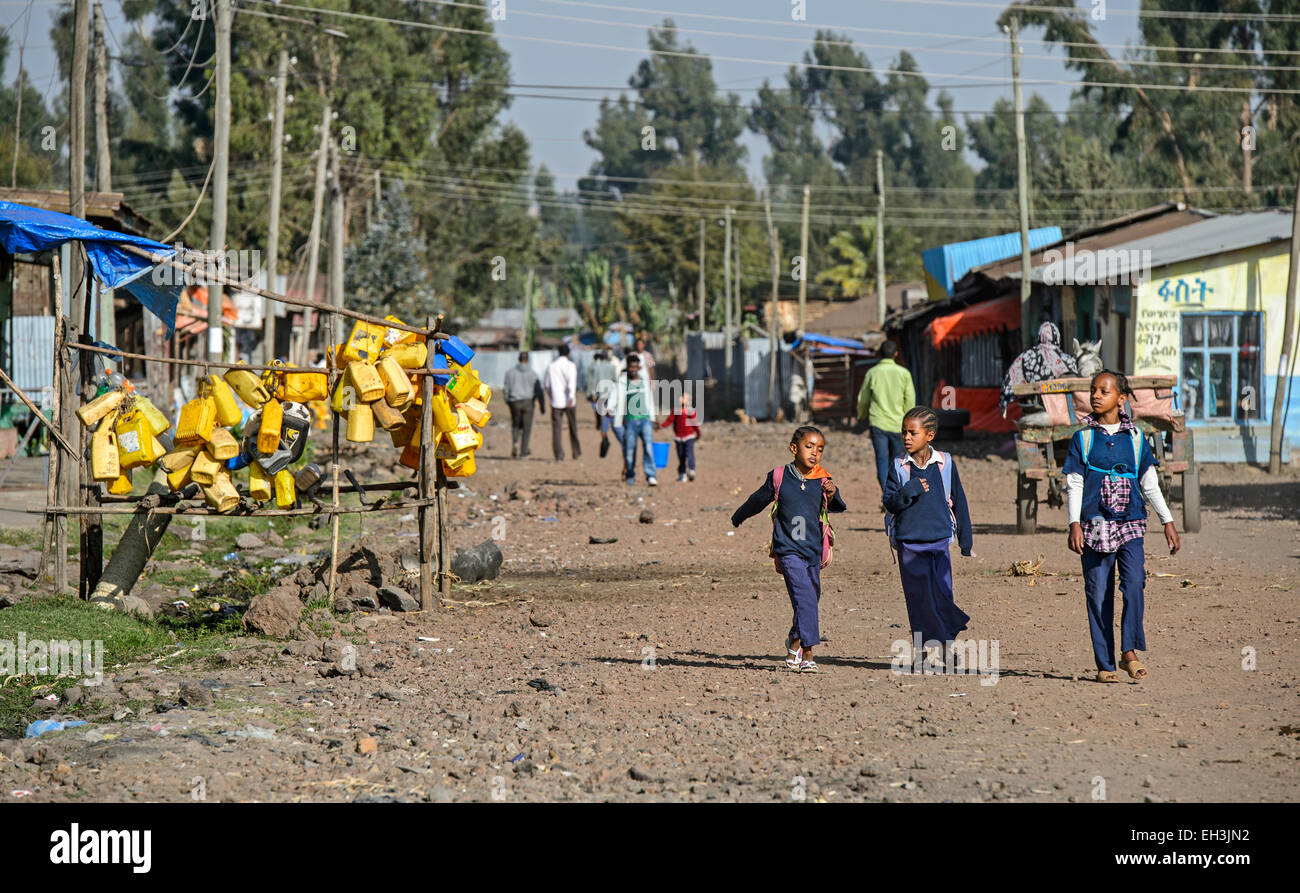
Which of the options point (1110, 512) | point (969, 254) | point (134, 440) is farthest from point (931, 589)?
point (969, 254)

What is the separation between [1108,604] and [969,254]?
2846cm

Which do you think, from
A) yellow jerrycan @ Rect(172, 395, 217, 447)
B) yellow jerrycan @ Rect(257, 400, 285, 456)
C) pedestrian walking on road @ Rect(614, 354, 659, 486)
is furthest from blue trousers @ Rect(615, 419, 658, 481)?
yellow jerrycan @ Rect(172, 395, 217, 447)

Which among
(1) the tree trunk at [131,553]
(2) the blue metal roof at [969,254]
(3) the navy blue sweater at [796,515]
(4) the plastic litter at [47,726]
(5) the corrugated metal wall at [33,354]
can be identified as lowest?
→ (4) the plastic litter at [47,726]

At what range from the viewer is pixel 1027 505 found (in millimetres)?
12867

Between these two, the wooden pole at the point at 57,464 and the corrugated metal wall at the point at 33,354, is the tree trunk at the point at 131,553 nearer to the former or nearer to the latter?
the wooden pole at the point at 57,464

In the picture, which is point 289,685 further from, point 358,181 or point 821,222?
point 821,222

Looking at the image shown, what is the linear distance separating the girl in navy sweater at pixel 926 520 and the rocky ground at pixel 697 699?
436 millimetres

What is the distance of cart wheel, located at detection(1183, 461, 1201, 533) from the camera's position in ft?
41.5

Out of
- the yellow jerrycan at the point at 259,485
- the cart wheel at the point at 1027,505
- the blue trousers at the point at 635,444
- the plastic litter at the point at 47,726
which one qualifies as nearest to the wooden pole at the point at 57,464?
the yellow jerrycan at the point at 259,485

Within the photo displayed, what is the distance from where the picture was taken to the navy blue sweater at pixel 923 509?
743 cm

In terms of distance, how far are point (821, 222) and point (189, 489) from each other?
68559mm

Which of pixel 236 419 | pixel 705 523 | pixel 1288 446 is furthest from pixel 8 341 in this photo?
pixel 1288 446

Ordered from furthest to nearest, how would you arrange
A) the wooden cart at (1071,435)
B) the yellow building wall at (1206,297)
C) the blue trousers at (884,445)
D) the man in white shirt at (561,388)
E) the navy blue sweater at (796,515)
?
the man in white shirt at (561,388) → the yellow building wall at (1206,297) → the blue trousers at (884,445) → the wooden cart at (1071,435) → the navy blue sweater at (796,515)

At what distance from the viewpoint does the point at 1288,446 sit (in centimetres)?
2058
